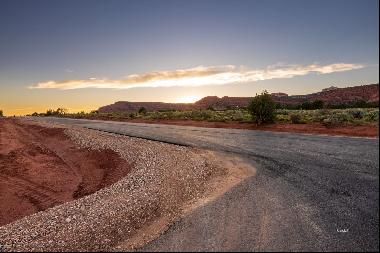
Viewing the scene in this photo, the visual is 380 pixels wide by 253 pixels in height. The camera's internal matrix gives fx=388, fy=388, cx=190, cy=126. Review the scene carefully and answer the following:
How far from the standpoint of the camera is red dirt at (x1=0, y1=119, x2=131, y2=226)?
54.8ft

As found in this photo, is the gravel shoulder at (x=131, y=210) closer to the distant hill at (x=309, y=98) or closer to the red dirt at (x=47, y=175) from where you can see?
the red dirt at (x=47, y=175)

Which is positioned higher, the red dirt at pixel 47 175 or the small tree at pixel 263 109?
the small tree at pixel 263 109

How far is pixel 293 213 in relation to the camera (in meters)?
9.44

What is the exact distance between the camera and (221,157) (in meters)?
18.9

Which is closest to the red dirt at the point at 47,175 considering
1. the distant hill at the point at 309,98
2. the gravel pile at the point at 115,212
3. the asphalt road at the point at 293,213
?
the gravel pile at the point at 115,212

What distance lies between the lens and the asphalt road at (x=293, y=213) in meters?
7.79

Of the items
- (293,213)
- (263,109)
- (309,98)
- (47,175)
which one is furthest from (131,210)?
(309,98)

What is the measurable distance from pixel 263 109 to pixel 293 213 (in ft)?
92.1

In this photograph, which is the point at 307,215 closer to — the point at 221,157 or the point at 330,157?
the point at 330,157

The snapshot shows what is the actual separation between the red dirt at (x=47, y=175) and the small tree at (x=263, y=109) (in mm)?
17199

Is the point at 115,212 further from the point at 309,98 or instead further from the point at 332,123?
the point at 309,98

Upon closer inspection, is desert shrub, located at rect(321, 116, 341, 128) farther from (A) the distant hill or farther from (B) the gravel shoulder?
(B) the gravel shoulder

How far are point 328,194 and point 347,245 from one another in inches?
136

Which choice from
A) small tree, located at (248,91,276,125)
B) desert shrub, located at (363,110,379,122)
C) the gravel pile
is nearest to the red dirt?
the gravel pile
